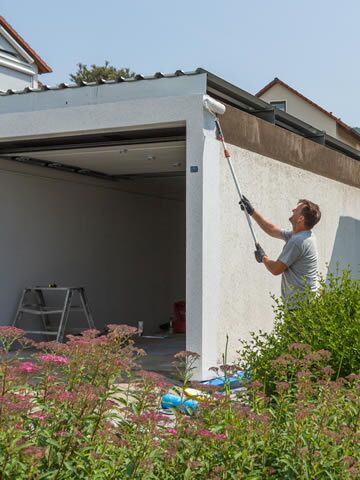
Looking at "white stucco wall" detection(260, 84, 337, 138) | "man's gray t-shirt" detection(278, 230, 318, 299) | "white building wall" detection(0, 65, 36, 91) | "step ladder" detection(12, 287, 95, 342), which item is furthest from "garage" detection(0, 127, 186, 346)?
"white stucco wall" detection(260, 84, 337, 138)

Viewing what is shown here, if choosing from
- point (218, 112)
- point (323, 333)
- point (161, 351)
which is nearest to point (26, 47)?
point (161, 351)

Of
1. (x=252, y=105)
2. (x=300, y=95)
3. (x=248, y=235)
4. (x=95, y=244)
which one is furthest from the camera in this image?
(x=300, y=95)

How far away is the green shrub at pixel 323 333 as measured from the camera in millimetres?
5207

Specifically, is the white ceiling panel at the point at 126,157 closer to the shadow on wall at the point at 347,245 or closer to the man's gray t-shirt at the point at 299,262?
the man's gray t-shirt at the point at 299,262

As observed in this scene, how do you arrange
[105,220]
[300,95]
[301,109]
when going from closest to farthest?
[105,220], [300,95], [301,109]

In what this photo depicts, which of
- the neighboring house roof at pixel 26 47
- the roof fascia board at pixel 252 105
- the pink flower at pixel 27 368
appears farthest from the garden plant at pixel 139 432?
the neighboring house roof at pixel 26 47

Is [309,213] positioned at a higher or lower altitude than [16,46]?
lower

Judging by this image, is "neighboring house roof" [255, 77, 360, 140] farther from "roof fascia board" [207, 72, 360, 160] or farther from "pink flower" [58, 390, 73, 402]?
"pink flower" [58, 390, 73, 402]

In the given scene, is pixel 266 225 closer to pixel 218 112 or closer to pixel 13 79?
pixel 218 112

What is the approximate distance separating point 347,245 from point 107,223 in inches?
165

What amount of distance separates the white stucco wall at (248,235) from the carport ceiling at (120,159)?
0.91 m

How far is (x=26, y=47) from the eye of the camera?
2097 cm

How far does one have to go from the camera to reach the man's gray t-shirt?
6516mm

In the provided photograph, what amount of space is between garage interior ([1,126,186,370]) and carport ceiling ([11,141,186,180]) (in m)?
0.01
